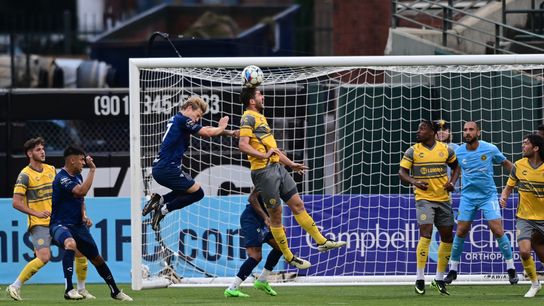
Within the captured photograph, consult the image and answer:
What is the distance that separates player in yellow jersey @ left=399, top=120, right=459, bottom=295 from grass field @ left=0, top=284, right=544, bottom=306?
56 cm

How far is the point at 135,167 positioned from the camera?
1698 centimetres

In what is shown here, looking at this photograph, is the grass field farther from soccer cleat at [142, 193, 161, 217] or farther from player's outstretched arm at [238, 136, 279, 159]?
player's outstretched arm at [238, 136, 279, 159]

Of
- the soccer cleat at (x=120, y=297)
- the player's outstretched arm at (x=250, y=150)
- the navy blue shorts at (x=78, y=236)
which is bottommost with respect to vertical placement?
the soccer cleat at (x=120, y=297)

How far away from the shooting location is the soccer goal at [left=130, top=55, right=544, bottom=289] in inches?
744

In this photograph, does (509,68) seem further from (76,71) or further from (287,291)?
(76,71)

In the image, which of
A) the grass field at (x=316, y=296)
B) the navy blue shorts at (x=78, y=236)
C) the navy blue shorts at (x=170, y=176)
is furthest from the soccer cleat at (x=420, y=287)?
the navy blue shorts at (x=78, y=236)

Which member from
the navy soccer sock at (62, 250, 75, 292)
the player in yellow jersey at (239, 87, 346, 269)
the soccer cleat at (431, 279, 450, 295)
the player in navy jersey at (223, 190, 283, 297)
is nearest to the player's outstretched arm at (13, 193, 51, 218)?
the navy soccer sock at (62, 250, 75, 292)

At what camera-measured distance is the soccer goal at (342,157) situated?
18.9 metres

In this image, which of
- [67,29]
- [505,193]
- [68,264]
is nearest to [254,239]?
[68,264]

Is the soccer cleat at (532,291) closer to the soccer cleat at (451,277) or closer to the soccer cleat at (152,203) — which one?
the soccer cleat at (451,277)

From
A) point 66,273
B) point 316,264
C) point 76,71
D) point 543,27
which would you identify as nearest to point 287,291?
point 316,264

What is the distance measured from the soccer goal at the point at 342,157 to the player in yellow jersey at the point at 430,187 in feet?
4.41

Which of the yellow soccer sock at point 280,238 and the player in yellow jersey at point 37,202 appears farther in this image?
the player in yellow jersey at point 37,202

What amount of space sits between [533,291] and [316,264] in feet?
13.6
